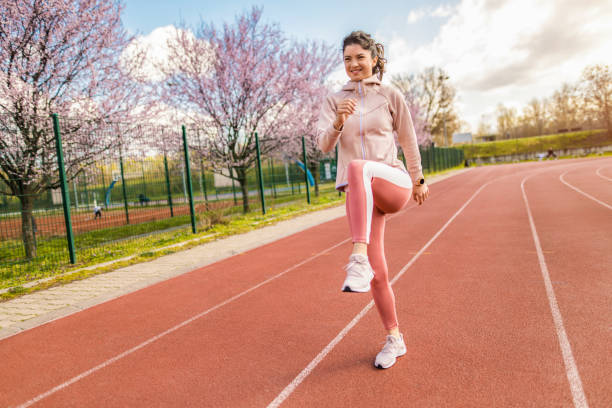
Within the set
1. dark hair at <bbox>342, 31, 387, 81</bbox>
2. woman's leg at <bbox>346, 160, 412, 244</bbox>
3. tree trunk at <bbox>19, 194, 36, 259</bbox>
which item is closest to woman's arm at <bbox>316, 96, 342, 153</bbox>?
woman's leg at <bbox>346, 160, 412, 244</bbox>

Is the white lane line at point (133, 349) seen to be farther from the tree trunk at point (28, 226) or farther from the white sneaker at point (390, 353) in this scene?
the tree trunk at point (28, 226)

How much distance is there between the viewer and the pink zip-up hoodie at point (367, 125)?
2.51 m

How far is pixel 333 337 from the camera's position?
353 cm

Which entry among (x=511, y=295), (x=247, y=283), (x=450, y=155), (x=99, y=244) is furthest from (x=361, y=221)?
(x=450, y=155)

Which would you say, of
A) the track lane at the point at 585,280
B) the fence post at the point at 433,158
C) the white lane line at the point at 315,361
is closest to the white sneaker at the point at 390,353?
the white lane line at the point at 315,361

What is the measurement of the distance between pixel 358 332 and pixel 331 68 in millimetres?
20730

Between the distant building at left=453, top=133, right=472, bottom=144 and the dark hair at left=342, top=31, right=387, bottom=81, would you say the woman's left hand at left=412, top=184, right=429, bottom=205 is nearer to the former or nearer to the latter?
the dark hair at left=342, top=31, right=387, bottom=81

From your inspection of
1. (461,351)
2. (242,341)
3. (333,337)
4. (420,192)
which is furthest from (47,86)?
(461,351)

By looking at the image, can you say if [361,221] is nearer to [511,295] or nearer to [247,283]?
[511,295]

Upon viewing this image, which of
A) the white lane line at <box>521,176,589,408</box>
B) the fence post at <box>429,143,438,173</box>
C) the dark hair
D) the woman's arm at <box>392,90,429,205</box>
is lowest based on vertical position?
the white lane line at <box>521,176,589,408</box>

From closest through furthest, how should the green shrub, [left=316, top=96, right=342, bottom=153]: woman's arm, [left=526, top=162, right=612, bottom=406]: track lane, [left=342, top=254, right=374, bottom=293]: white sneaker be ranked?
[left=342, top=254, right=374, bottom=293]: white sneaker < [left=316, top=96, right=342, bottom=153]: woman's arm < [left=526, top=162, right=612, bottom=406]: track lane < the green shrub

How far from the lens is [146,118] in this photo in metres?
11.5

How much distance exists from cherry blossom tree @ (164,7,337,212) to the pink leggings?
12.0m

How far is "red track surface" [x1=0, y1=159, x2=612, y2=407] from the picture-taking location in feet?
8.59
